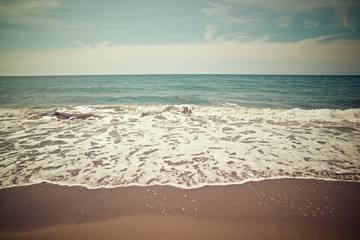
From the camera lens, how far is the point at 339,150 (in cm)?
440

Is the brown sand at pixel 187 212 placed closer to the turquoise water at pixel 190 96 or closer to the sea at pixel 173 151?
the sea at pixel 173 151

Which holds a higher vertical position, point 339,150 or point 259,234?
point 339,150

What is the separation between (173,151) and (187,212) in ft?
6.99

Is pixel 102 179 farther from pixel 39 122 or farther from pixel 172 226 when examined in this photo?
pixel 39 122

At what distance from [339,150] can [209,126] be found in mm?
4108

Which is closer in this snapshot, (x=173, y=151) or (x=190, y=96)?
(x=173, y=151)

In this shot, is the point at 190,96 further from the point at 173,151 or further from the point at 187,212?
the point at 187,212

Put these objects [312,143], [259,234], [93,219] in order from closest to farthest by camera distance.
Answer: [259,234] → [93,219] → [312,143]

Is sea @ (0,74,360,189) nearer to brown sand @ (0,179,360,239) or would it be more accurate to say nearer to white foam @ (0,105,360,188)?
white foam @ (0,105,360,188)

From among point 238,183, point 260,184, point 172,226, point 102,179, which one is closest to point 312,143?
point 260,184

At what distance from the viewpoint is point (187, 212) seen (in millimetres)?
2406

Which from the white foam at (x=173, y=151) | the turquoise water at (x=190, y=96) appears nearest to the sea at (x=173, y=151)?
the white foam at (x=173, y=151)

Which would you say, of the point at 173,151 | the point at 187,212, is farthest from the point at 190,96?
the point at 187,212

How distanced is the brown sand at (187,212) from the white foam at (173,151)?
27cm
